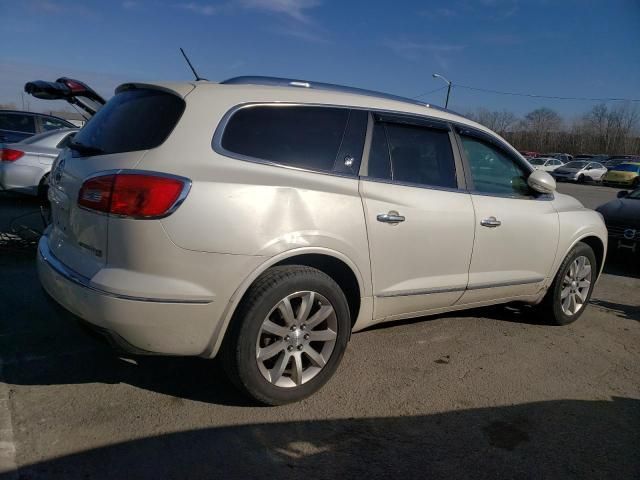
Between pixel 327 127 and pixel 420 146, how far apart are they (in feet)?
2.62

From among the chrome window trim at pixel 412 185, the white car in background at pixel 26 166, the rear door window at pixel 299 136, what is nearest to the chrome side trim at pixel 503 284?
the chrome window trim at pixel 412 185

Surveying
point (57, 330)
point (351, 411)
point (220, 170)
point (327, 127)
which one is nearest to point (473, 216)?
point (327, 127)

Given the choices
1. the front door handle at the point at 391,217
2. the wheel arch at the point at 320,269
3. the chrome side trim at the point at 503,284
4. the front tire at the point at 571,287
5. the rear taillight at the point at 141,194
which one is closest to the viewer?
the rear taillight at the point at 141,194

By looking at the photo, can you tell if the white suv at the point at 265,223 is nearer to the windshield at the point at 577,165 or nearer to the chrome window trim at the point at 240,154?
the chrome window trim at the point at 240,154

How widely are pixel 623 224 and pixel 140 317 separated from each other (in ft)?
22.9

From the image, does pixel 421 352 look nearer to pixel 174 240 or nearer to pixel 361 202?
pixel 361 202

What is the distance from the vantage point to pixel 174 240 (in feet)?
8.15

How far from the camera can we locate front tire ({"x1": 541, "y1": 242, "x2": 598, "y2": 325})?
14.9 feet

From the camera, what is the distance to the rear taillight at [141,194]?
2.47 meters

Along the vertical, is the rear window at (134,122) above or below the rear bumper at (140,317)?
above

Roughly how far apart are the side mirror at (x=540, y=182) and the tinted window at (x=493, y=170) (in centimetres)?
8

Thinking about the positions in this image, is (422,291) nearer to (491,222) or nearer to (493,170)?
(491,222)

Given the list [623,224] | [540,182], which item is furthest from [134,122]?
[623,224]

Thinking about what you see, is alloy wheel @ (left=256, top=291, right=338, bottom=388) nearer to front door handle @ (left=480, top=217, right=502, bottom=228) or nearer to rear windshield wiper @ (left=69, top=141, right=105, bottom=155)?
rear windshield wiper @ (left=69, top=141, right=105, bottom=155)
